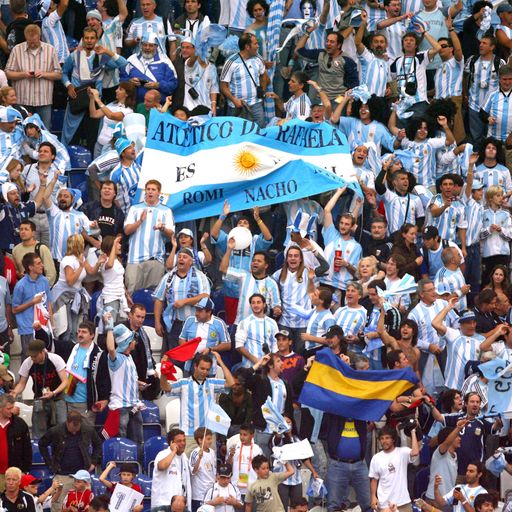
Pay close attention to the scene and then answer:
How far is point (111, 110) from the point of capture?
986 inches

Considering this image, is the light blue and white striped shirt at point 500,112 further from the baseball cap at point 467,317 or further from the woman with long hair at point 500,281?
the baseball cap at point 467,317

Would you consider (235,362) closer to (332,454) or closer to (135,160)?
(332,454)

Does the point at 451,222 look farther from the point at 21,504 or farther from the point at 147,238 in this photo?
the point at 21,504

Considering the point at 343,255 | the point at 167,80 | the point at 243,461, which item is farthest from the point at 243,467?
the point at 167,80

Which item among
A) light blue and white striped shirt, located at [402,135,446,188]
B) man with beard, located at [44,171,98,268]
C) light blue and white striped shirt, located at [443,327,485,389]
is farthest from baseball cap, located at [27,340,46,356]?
light blue and white striped shirt, located at [402,135,446,188]

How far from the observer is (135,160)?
2464 centimetres

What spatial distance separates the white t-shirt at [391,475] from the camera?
2106cm

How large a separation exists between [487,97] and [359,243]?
3.85 m

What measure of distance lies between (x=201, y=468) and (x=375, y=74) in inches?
294

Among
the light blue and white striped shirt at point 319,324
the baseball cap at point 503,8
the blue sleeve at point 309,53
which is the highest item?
the baseball cap at point 503,8

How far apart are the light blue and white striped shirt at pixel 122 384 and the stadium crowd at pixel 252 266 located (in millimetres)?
20

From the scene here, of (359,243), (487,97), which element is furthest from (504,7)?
(359,243)

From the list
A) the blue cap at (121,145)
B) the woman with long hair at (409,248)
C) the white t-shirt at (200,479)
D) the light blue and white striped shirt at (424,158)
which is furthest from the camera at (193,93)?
the white t-shirt at (200,479)

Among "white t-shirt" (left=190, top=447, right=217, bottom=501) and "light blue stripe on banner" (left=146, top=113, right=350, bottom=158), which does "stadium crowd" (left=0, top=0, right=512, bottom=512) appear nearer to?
"white t-shirt" (left=190, top=447, right=217, bottom=501)
